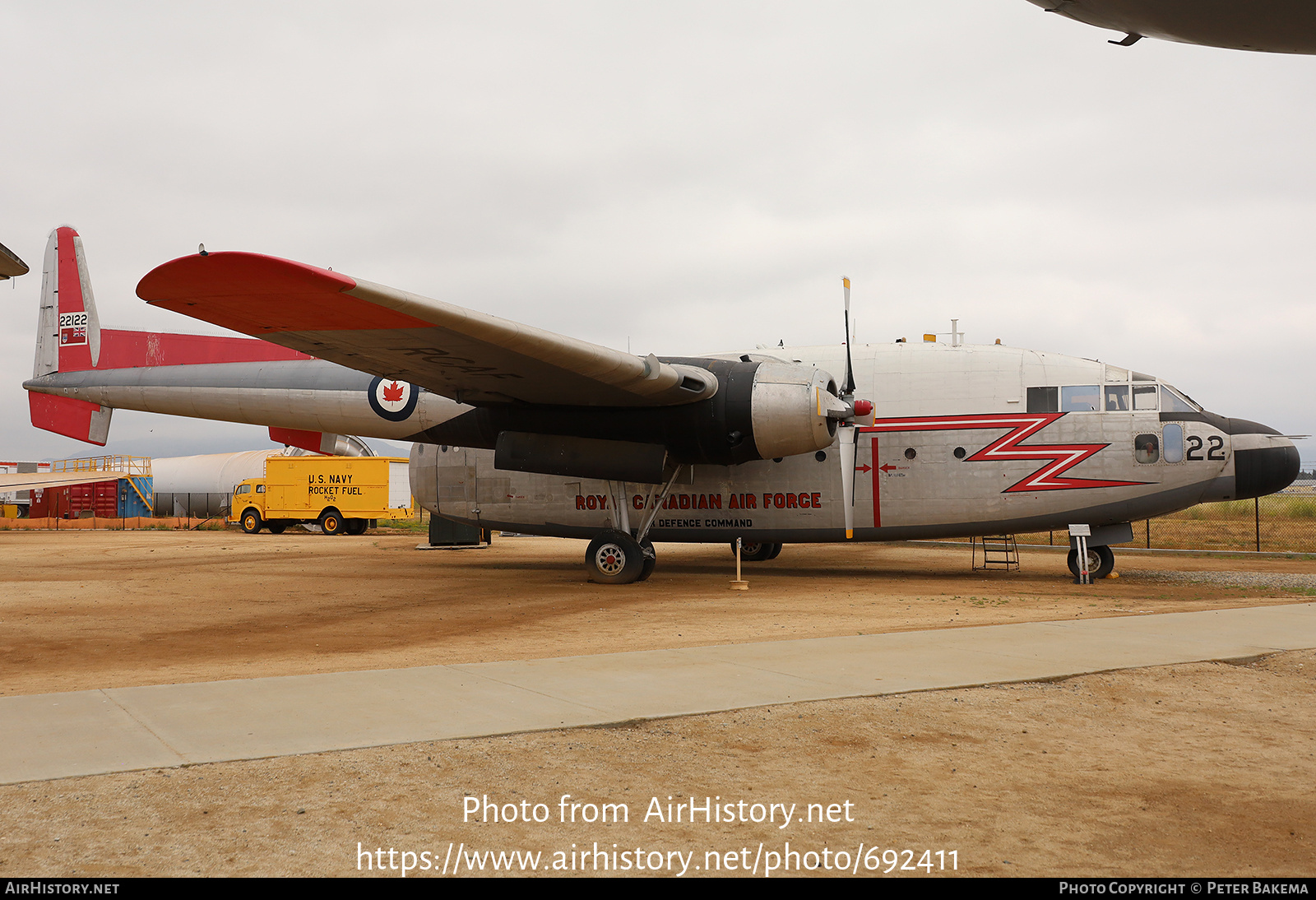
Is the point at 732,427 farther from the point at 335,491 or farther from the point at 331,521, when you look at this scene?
the point at 331,521

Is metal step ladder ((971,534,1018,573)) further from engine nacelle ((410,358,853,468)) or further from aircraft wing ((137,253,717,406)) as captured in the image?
aircraft wing ((137,253,717,406))

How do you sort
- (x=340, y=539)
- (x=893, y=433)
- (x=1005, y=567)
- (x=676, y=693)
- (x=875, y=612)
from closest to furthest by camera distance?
1. (x=676, y=693)
2. (x=875, y=612)
3. (x=893, y=433)
4. (x=1005, y=567)
5. (x=340, y=539)

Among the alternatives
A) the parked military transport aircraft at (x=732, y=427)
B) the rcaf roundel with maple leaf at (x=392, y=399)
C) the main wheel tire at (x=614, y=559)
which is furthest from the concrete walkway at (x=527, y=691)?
the rcaf roundel with maple leaf at (x=392, y=399)

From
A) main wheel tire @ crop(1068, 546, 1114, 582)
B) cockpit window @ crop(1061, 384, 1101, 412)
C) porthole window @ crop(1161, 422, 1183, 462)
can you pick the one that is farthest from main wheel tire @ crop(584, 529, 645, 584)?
porthole window @ crop(1161, 422, 1183, 462)

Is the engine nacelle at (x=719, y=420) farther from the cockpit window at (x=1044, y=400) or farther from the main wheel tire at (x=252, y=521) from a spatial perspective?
the main wheel tire at (x=252, y=521)

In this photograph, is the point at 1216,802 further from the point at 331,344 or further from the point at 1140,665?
the point at 331,344

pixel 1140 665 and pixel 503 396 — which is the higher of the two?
pixel 503 396

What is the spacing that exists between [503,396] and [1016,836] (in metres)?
12.5

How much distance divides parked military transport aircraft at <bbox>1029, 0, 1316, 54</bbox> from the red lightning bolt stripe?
510 inches

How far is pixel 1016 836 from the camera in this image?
3.52 metres

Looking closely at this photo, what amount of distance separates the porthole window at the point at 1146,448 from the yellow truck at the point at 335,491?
1101 inches

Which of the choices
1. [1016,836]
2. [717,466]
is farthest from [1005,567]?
[1016,836]

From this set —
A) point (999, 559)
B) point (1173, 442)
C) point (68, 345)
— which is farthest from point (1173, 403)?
point (68, 345)

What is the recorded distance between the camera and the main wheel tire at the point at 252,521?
3825 centimetres
